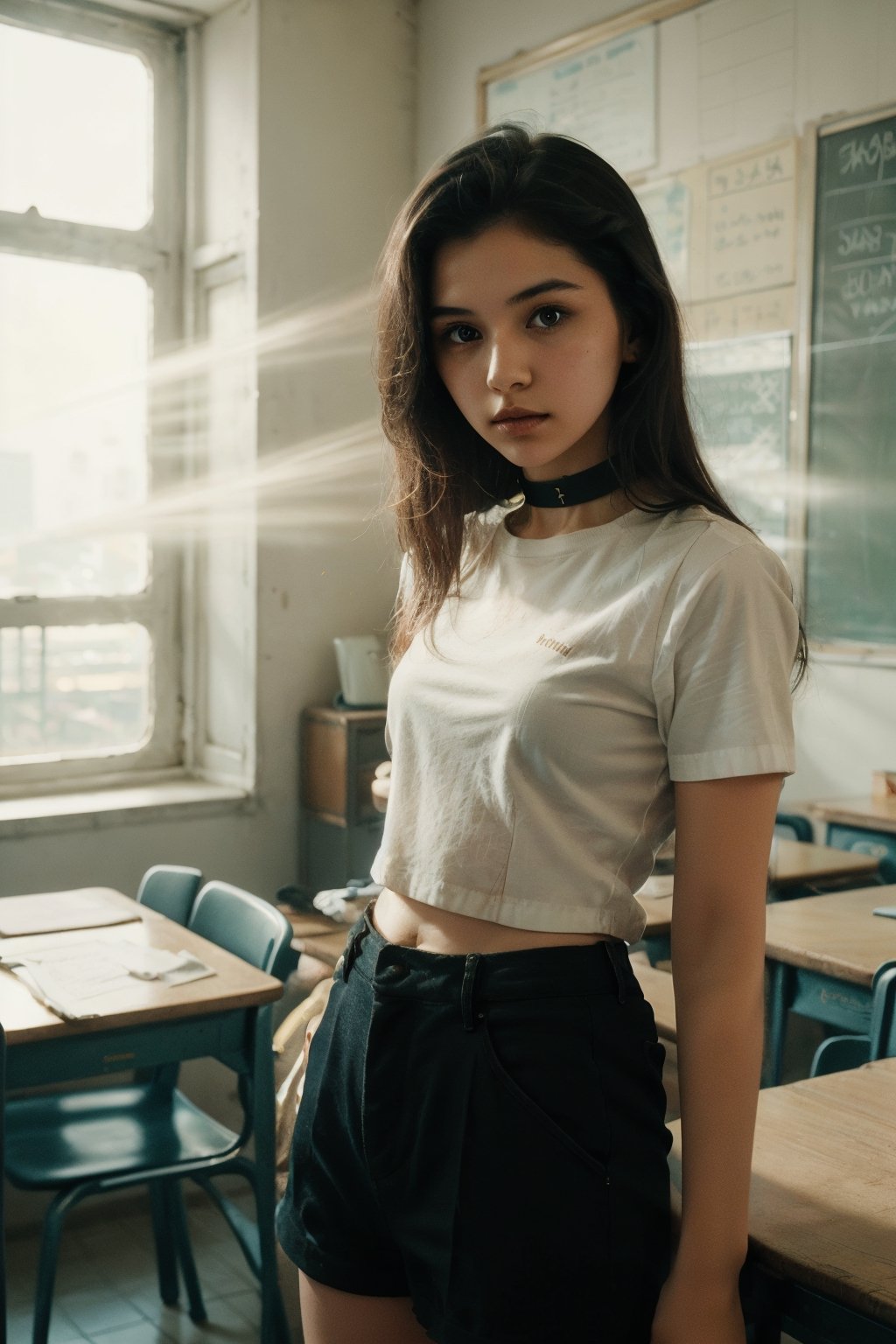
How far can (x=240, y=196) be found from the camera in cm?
398

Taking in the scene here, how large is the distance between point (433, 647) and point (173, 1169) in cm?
148

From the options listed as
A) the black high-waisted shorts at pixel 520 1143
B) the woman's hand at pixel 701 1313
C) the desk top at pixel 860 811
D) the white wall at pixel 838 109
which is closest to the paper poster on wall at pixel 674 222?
the white wall at pixel 838 109

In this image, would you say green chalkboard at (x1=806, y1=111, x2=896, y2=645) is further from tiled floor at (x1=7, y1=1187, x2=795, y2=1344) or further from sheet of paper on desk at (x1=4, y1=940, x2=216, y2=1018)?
tiled floor at (x1=7, y1=1187, x2=795, y2=1344)

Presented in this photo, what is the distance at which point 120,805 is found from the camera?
3.75 meters

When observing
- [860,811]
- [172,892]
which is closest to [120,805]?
[172,892]

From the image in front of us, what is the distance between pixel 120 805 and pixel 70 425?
3.79 feet

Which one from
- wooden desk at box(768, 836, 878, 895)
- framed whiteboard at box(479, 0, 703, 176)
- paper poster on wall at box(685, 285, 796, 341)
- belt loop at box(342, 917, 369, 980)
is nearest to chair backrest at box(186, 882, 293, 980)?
wooden desk at box(768, 836, 878, 895)

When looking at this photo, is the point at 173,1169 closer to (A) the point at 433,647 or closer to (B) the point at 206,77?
(A) the point at 433,647

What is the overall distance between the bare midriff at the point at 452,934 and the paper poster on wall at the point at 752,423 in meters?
2.36

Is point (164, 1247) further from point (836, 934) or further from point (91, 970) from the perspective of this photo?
point (836, 934)

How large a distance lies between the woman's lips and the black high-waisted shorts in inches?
16.3

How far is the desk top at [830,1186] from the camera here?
0.93 metres

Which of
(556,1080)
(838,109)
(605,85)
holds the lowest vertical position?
(556,1080)

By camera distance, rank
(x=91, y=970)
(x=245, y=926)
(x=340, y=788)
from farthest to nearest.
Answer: (x=340, y=788) < (x=245, y=926) < (x=91, y=970)
